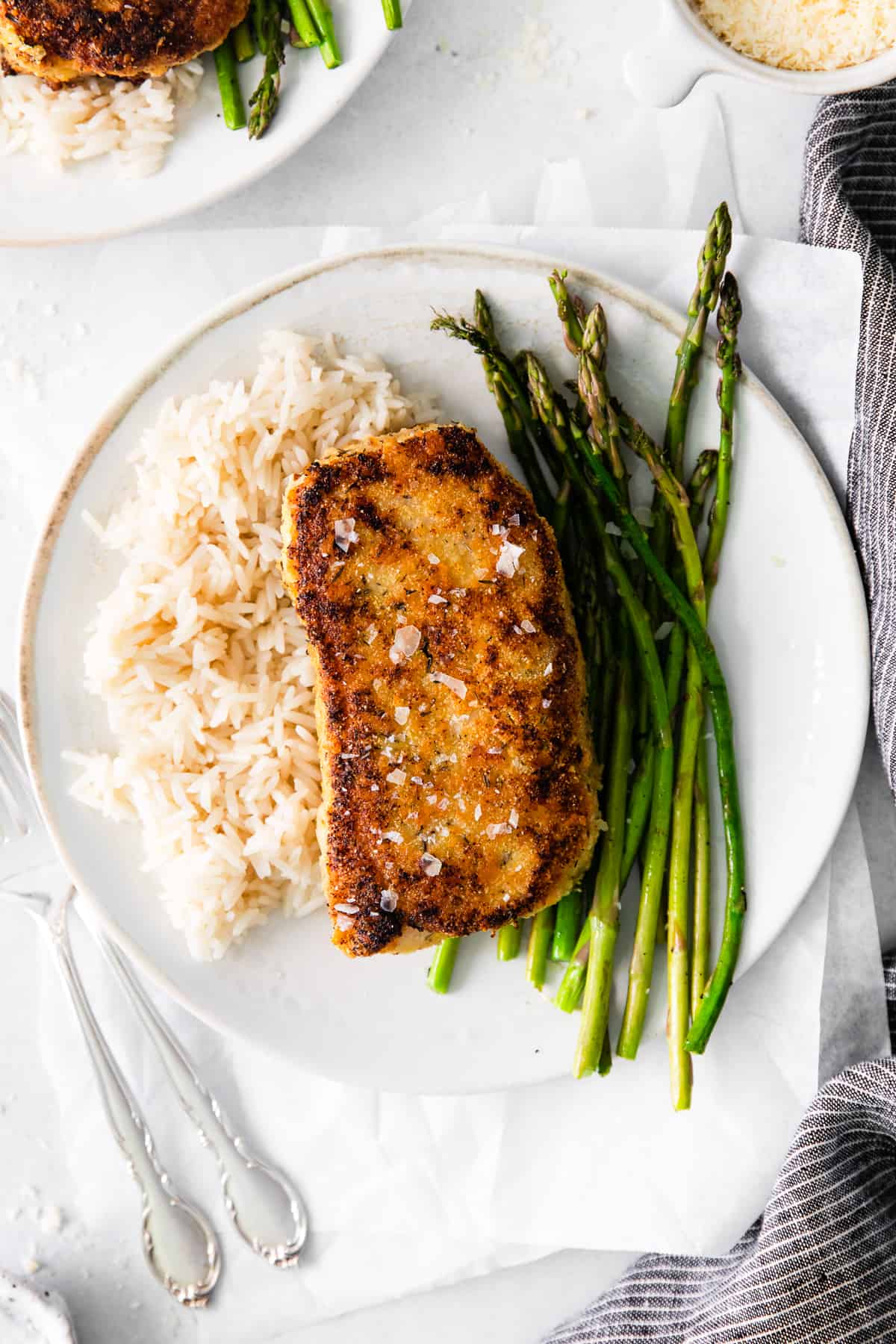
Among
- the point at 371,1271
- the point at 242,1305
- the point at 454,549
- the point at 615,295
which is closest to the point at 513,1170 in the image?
the point at 371,1271

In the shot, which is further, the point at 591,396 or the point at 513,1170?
the point at 513,1170

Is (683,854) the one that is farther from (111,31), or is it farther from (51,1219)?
(111,31)

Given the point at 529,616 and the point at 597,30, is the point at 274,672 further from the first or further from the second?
the point at 597,30

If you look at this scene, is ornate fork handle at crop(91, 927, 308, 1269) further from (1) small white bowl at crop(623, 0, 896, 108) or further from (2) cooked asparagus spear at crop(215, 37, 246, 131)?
(1) small white bowl at crop(623, 0, 896, 108)

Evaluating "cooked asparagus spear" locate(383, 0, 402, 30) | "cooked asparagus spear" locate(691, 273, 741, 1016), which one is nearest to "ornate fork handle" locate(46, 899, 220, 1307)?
"cooked asparagus spear" locate(691, 273, 741, 1016)

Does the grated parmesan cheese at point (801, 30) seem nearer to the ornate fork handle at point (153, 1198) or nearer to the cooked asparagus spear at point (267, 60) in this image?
the cooked asparagus spear at point (267, 60)

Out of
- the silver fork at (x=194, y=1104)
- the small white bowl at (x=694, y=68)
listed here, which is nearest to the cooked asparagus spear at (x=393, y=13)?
the small white bowl at (x=694, y=68)
